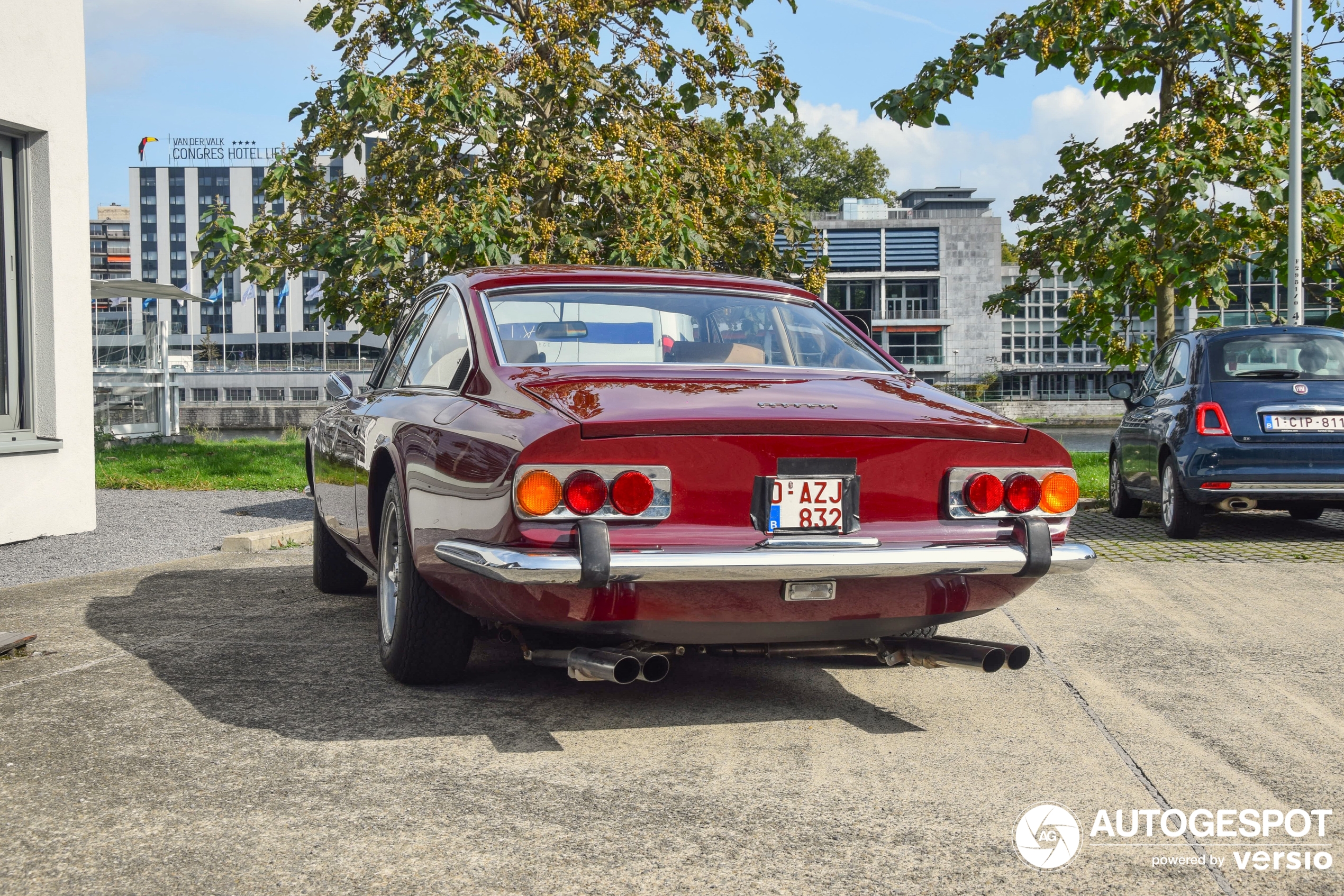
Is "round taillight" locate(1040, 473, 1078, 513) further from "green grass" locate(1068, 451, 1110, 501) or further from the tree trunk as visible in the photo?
the tree trunk

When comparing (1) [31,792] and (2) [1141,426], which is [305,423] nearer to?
(2) [1141,426]

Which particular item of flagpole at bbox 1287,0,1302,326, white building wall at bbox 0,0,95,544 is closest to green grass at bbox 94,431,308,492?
white building wall at bbox 0,0,95,544

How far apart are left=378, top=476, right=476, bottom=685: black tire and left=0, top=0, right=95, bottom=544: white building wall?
19.2ft

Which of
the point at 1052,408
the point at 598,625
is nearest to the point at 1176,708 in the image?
the point at 598,625

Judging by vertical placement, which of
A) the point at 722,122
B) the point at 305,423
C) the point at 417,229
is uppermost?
the point at 722,122

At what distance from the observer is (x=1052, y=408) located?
63188 mm

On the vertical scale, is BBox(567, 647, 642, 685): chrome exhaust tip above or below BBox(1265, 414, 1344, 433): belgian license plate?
below

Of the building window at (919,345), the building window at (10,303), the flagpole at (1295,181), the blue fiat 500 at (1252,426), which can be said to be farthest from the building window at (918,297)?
the building window at (10,303)

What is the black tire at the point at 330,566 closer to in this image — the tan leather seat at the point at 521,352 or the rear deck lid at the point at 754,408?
the tan leather seat at the point at 521,352

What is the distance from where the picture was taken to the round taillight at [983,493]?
4.20 meters

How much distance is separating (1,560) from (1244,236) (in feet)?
39.9

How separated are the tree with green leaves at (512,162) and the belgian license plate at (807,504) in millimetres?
8789

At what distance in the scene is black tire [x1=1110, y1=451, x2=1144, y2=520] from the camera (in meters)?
12.2

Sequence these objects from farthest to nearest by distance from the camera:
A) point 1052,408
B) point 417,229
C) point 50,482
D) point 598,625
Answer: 1. point 1052,408
2. point 417,229
3. point 50,482
4. point 598,625
